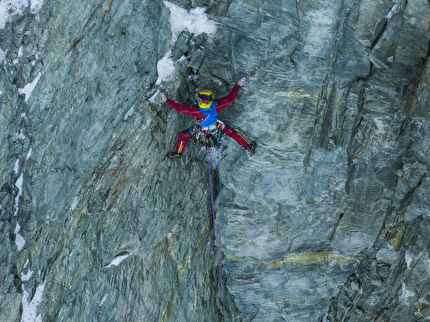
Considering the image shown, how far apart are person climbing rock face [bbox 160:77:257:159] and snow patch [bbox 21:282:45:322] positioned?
370cm

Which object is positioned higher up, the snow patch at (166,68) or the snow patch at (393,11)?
the snow patch at (393,11)

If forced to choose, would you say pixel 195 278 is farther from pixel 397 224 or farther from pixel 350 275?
pixel 397 224

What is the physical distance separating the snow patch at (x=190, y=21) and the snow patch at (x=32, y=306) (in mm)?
5393

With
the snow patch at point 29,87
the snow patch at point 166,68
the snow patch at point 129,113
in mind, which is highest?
the snow patch at point 29,87

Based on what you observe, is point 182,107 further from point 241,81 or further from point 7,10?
point 7,10

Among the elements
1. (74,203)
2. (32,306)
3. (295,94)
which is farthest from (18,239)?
(295,94)

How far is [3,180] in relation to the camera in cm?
702

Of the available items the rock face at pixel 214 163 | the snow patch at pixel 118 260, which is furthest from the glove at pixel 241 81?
the snow patch at pixel 118 260

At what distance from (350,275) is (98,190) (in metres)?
7.49

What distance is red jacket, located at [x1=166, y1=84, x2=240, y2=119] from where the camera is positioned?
8.35 metres

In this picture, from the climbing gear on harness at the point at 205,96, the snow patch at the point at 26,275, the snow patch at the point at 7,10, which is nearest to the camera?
the snow patch at the point at 7,10

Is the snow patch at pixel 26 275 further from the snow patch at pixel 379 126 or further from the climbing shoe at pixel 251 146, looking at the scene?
the snow patch at pixel 379 126

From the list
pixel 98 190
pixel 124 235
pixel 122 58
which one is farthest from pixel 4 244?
pixel 122 58

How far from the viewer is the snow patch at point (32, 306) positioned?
7711 millimetres
